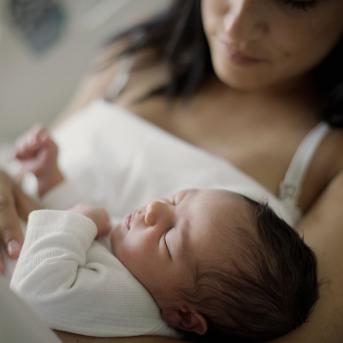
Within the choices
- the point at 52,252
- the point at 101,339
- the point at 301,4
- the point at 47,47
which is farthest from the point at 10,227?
the point at 47,47

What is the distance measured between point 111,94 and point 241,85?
0.37m

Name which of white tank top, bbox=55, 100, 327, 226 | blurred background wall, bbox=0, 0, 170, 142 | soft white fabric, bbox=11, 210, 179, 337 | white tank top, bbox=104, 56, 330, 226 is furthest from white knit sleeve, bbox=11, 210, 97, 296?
blurred background wall, bbox=0, 0, 170, 142

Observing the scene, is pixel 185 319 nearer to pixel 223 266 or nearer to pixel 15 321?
pixel 223 266

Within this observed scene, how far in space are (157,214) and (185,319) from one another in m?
0.16

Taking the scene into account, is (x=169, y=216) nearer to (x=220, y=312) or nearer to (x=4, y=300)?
(x=220, y=312)

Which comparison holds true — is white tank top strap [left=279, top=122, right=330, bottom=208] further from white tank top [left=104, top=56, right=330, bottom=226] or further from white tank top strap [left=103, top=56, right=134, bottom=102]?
white tank top strap [left=103, top=56, right=134, bottom=102]

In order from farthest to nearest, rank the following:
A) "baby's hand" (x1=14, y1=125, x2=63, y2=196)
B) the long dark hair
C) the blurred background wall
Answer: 1. the blurred background wall
2. the long dark hair
3. "baby's hand" (x1=14, y1=125, x2=63, y2=196)

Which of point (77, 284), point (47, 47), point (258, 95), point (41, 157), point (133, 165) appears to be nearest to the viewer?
point (77, 284)

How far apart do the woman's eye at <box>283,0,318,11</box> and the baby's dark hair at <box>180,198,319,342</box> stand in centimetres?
39

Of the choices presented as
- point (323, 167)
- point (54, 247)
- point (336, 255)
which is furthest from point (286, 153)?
point (54, 247)

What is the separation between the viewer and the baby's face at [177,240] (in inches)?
28.5

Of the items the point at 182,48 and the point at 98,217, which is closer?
the point at 98,217

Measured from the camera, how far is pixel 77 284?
0.69 metres

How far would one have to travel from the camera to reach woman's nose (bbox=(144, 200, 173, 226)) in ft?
2.49
